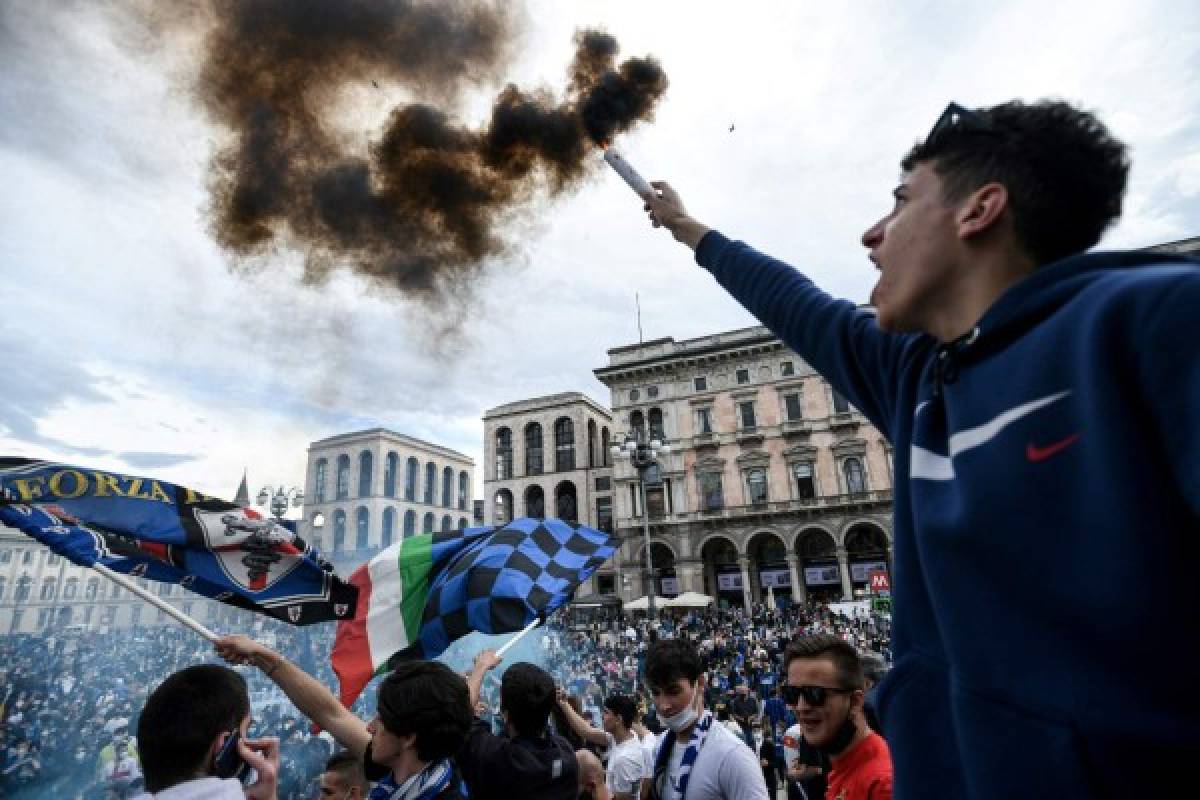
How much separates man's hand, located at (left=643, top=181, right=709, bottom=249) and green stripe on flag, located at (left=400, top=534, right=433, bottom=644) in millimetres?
4362

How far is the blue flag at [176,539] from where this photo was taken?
13.6 ft

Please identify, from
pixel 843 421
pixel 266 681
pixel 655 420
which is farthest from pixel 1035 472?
pixel 655 420

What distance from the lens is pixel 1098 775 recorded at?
2.35 feet

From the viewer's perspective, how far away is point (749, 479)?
3806 cm

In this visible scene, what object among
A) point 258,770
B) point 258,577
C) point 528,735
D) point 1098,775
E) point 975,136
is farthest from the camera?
point 258,577

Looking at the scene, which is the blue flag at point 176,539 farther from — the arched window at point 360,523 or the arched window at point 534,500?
the arched window at point 360,523

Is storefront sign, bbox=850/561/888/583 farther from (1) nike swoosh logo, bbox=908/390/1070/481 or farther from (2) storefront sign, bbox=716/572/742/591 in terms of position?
(1) nike swoosh logo, bbox=908/390/1070/481

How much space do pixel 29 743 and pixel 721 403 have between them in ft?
112

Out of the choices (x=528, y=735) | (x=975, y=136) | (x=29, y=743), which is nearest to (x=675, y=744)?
(x=528, y=735)

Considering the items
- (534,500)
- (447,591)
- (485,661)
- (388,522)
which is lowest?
(485,661)

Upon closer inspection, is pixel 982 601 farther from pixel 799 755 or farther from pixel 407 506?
pixel 407 506

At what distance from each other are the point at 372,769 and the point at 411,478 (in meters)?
61.1

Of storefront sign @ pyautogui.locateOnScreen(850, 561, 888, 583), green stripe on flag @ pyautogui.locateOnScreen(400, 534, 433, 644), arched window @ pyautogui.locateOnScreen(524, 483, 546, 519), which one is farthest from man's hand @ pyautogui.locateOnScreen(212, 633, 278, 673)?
arched window @ pyautogui.locateOnScreen(524, 483, 546, 519)

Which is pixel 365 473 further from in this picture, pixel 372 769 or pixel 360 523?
pixel 372 769
